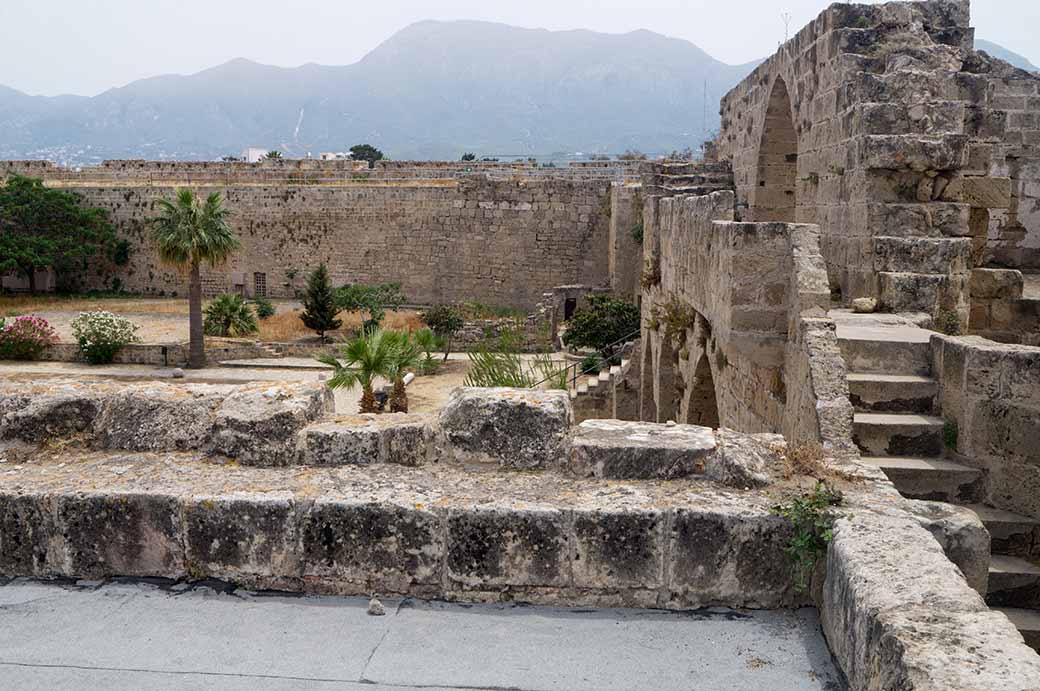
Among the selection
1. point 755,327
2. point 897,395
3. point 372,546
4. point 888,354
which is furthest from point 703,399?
point 372,546

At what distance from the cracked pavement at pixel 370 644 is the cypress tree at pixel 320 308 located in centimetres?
2286

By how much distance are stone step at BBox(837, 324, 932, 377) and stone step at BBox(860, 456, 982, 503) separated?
0.81 m

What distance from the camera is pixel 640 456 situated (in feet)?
10.9

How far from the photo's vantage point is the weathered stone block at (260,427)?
3.48 meters

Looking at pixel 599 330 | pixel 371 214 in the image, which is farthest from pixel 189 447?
pixel 371 214

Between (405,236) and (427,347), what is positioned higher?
(405,236)

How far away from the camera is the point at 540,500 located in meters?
3.09

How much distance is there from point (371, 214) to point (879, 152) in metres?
25.8

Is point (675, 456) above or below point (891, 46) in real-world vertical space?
below

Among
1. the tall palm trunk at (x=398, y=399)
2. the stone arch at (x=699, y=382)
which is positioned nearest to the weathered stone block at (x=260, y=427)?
the stone arch at (x=699, y=382)

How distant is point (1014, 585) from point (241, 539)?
3707mm

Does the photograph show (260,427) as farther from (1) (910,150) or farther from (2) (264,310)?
(2) (264,310)

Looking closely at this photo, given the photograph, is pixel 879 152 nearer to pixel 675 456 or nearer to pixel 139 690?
pixel 675 456

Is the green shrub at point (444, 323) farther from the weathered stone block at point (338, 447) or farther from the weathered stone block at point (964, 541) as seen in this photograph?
the weathered stone block at point (964, 541)
